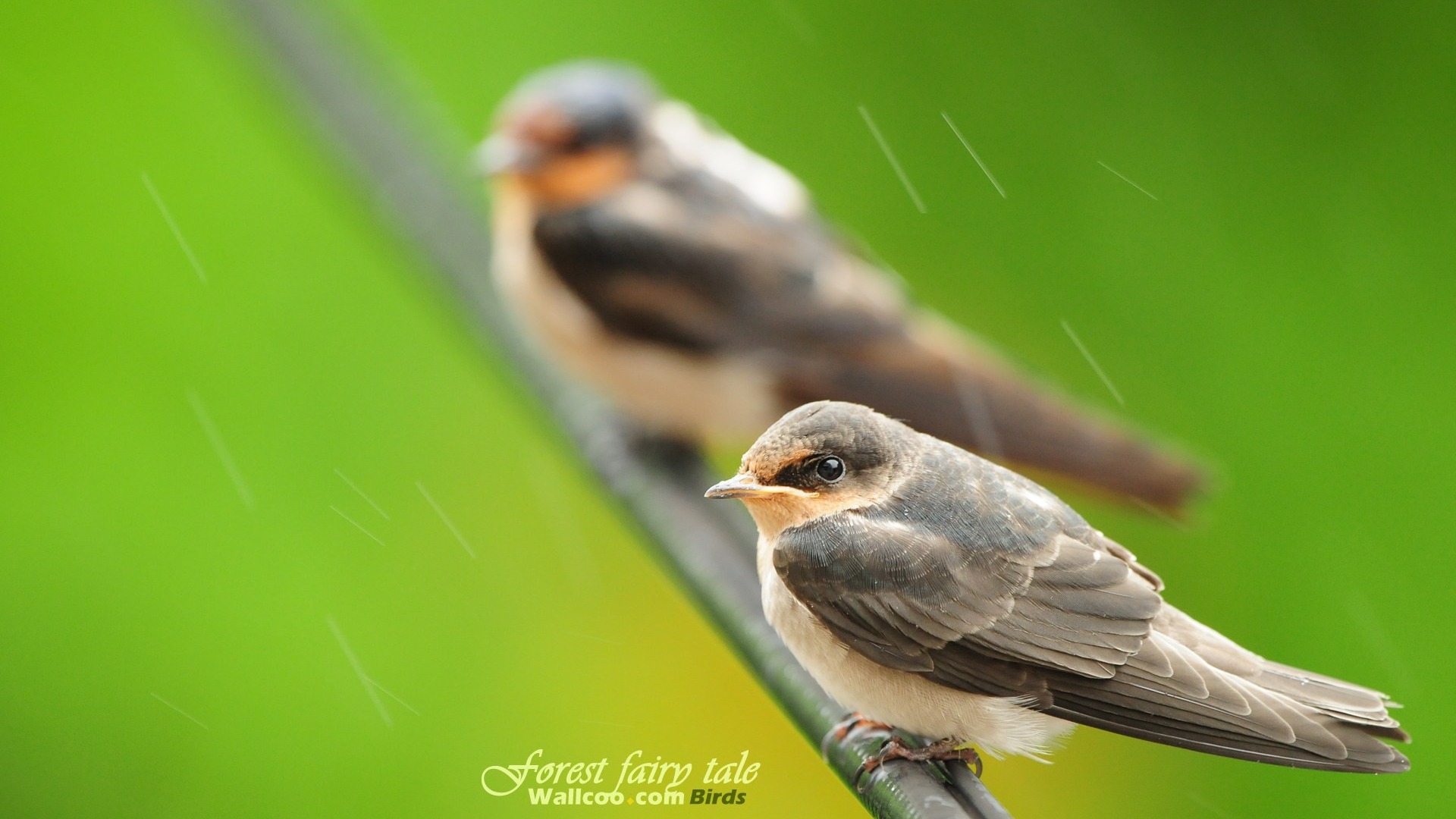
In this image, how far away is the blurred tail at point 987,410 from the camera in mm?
1739

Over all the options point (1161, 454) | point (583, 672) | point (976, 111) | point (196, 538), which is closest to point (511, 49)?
point (976, 111)

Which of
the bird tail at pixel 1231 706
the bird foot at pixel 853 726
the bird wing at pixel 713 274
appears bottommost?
the bird foot at pixel 853 726

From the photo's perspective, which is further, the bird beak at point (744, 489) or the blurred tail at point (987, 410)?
the blurred tail at point (987, 410)

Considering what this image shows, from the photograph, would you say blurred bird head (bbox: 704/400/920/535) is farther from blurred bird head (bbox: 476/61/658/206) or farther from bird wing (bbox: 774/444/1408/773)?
blurred bird head (bbox: 476/61/658/206)

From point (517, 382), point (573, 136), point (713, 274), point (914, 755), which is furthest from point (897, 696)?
point (573, 136)

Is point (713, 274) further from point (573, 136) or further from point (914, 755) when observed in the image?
point (914, 755)

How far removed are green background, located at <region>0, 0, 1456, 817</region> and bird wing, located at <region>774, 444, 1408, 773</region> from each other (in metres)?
1.21

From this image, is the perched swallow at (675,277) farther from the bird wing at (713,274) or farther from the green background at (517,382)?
the green background at (517,382)

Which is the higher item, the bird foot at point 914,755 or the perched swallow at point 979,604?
the perched swallow at point 979,604

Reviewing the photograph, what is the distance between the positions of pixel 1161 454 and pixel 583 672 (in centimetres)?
202

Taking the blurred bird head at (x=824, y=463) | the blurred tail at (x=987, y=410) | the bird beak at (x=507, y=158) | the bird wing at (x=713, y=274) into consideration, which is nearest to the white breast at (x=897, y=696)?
the blurred bird head at (x=824, y=463)

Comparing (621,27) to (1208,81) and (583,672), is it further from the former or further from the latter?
(583,672)

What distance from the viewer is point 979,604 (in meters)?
1.27

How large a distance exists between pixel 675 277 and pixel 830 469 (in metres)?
1.87
